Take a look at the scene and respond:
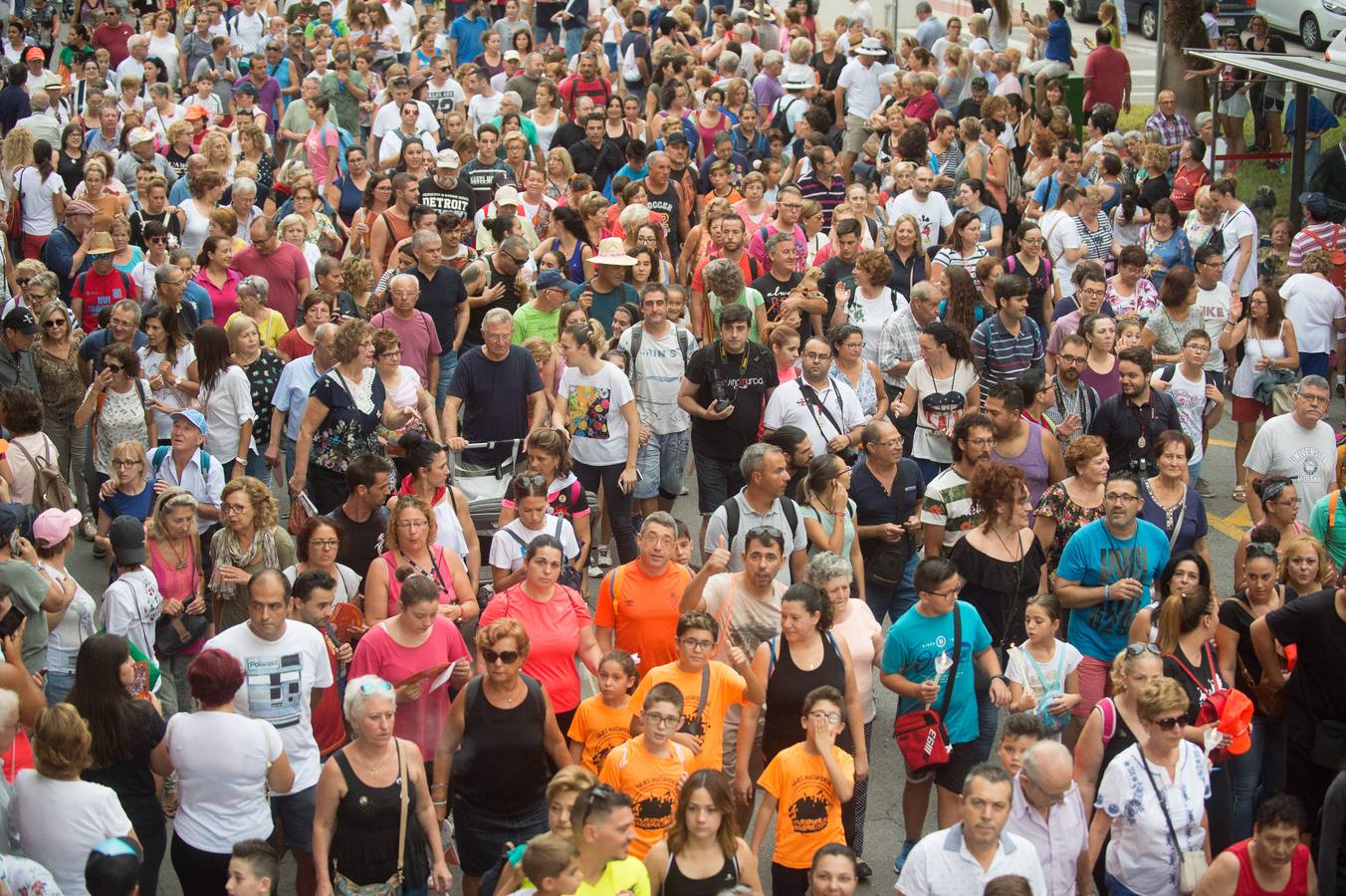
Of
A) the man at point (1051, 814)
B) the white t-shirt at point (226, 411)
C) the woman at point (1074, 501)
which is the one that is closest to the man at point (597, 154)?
the white t-shirt at point (226, 411)

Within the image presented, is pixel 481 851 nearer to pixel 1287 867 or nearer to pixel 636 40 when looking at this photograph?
pixel 1287 867

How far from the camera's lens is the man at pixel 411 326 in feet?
35.9

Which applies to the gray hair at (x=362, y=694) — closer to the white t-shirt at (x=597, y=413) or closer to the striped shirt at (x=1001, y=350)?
the white t-shirt at (x=597, y=413)

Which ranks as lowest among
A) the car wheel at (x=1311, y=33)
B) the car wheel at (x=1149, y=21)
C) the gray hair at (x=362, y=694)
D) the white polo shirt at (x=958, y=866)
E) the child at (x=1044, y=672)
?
the car wheel at (x=1149, y=21)

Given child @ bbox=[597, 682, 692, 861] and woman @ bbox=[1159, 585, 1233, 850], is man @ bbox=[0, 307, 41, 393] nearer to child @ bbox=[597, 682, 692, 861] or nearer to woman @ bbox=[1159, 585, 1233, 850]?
child @ bbox=[597, 682, 692, 861]

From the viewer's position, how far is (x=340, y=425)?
9758 millimetres

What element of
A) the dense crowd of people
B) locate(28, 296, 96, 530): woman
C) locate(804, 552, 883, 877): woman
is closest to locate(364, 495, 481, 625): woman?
the dense crowd of people

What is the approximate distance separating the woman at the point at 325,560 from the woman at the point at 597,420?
227 cm

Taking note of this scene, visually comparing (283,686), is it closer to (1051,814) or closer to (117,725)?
(117,725)

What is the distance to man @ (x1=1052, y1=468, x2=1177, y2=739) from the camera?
27.0 ft

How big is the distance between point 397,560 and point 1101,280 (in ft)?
18.3

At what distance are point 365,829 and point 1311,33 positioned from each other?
21.4 metres

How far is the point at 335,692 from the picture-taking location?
7.66 metres

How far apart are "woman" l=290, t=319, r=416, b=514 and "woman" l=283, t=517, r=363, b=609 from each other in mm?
1495
